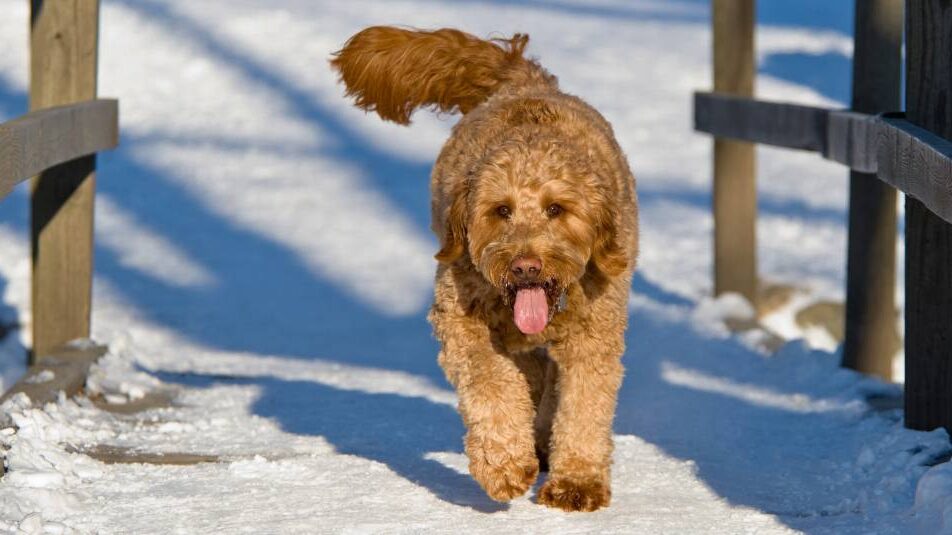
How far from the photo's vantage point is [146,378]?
23.1ft

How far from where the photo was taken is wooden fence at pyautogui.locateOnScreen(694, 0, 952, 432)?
5160mm

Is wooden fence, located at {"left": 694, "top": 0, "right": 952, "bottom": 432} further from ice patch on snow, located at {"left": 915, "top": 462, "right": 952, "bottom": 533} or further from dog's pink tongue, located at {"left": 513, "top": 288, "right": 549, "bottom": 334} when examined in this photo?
dog's pink tongue, located at {"left": 513, "top": 288, "right": 549, "bottom": 334}

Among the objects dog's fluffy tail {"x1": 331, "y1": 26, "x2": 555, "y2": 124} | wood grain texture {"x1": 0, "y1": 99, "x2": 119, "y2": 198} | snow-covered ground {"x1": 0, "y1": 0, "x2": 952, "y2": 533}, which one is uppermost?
dog's fluffy tail {"x1": 331, "y1": 26, "x2": 555, "y2": 124}

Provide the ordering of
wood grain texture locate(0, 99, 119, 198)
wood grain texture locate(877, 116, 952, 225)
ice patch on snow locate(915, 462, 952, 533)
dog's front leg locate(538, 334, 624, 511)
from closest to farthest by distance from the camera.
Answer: ice patch on snow locate(915, 462, 952, 533) < wood grain texture locate(877, 116, 952, 225) < dog's front leg locate(538, 334, 624, 511) < wood grain texture locate(0, 99, 119, 198)

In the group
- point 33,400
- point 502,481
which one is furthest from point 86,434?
point 502,481

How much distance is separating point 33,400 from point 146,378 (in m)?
1.17

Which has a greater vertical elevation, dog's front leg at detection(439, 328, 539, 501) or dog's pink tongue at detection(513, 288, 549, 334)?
dog's pink tongue at detection(513, 288, 549, 334)

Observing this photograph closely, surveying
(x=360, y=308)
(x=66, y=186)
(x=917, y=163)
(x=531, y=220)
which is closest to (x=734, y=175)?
(x=360, y=308)

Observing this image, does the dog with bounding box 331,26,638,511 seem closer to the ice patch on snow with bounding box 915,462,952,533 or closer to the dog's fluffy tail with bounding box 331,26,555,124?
the dog's fluffy tail with bounding box 331,26,555,124

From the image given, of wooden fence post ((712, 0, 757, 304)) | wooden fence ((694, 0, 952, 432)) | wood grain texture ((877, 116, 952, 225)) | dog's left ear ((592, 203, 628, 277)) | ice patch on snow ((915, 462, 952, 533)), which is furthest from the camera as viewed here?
A: wooden fence post ((712, 0, 757, 304))

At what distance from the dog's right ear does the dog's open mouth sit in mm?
264

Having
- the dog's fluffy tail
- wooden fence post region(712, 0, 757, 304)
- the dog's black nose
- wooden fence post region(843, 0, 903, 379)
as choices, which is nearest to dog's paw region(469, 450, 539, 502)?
the dog's black nose

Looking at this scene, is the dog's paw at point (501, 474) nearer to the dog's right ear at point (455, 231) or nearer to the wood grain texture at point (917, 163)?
the dog's right ear at point (455, 231)

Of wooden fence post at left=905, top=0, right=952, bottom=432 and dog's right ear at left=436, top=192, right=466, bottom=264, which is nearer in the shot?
dog's right ear at left=436, top=192, right=466, bottom=264
